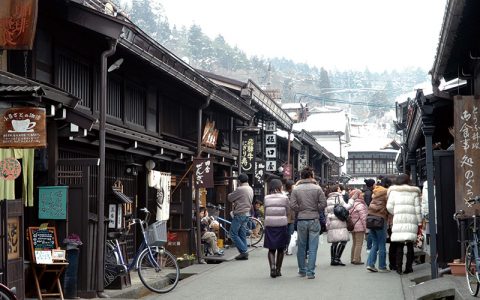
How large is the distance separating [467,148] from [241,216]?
8606 mm

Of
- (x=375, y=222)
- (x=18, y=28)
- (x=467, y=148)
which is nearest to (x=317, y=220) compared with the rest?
(x=375, y=222)

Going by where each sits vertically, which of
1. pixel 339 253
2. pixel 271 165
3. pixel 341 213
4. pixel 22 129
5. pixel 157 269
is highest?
pixel 271 165

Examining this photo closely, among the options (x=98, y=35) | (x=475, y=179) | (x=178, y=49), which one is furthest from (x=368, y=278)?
(x=178, y=49)

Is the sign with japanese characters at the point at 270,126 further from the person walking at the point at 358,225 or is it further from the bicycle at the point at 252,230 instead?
the person walking at the point at 358,225

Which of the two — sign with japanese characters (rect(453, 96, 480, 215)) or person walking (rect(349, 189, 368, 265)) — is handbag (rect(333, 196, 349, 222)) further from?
sign with japanese characters (rect(453, 96, 480, 215))

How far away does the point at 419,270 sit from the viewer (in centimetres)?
1611

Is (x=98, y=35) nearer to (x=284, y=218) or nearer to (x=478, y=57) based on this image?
(x=284, y=218)

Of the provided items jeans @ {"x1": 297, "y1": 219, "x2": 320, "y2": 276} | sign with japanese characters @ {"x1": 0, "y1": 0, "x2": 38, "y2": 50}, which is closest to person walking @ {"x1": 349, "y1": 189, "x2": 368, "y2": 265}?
jeans @ {"x1": 297, "y1": 219, "x2": 320, "y2": 276}

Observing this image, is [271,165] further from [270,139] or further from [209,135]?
[209,135]

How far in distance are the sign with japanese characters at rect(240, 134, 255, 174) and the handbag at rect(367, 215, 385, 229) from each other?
1201cm

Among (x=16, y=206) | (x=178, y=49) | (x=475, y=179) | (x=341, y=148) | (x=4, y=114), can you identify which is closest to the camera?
(x=4, y=114)

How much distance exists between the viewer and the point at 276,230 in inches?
603

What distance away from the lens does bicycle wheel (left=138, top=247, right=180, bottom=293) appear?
12914 millimetres

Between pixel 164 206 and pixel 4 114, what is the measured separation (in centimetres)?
893
